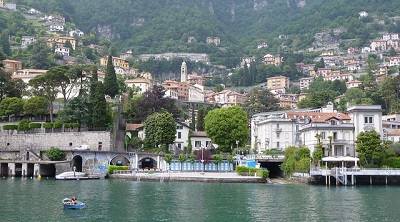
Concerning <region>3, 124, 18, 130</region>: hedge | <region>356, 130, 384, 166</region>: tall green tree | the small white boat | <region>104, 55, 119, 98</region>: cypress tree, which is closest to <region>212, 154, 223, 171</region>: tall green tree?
the small white boat

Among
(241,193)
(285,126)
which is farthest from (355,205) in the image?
(285,126)

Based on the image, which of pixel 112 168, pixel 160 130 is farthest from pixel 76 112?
pixel 160 130

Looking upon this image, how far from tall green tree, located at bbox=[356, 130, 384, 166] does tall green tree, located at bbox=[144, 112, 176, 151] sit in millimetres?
27788

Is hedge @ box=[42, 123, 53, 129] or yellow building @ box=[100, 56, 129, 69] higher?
yellow building @ box=[100, 56, 129, 69]

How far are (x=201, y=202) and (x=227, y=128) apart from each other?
36120 mm

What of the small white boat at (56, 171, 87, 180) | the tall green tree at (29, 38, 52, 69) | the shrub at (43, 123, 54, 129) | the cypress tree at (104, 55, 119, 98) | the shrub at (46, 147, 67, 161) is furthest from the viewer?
the tall green tree at (29, 38, 52, 69)

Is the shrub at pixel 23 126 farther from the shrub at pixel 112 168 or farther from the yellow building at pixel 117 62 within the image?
the yellow building at pixel 117 62

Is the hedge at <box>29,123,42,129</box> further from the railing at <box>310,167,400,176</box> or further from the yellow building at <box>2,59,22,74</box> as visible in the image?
the yellow building at <box>2,59,22,74</box>

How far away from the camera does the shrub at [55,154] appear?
73.4 meters

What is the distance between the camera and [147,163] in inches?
3068

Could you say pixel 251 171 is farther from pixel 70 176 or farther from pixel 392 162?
pixel 70 176

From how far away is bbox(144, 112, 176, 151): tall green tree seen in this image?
77.9 metres

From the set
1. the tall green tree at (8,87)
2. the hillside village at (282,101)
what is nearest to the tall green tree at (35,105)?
the tall green tree at (8,87)

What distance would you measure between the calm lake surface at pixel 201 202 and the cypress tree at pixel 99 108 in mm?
18940
